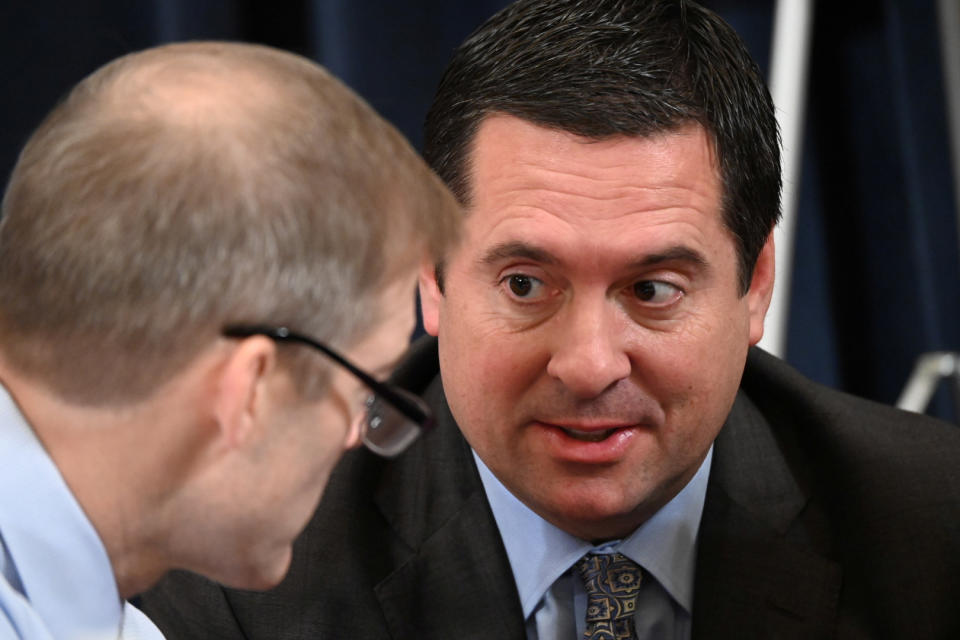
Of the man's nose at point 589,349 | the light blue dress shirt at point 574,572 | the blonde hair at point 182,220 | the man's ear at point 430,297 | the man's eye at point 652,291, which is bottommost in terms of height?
the light blue dress shirt at point 574,572

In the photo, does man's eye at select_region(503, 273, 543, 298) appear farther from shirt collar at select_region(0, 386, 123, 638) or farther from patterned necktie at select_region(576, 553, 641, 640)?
shirt collar at select_region(0, 386, 123, 638)

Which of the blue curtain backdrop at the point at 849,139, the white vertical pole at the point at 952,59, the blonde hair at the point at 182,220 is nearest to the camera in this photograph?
the blonde hair at the point at 182,220

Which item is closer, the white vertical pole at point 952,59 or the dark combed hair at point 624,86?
the dark combed hair at point 624,86

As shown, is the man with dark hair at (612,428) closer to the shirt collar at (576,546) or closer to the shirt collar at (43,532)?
the shirt collar at (576,546)

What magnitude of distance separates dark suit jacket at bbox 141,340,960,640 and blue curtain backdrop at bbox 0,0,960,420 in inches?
46.6

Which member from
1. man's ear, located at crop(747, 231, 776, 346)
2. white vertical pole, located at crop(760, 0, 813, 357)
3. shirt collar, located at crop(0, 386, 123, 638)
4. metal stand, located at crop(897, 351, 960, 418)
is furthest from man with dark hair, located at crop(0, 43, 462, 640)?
metal stand, located at crop(897, 351, 960, 418)

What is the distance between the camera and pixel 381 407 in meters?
1.07

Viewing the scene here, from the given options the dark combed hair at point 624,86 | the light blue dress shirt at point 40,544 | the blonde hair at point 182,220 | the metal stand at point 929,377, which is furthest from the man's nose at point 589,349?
the metal stand at point 929,377

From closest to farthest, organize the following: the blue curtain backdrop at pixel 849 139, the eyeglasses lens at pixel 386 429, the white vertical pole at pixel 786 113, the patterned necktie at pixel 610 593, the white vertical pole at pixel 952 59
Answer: the eyeglasses lens at pixel 386 429 → the patterned necktie at pixel 610 593 → the white vertical pole at pixel 786 113 → the white vertical pole at pixel 952 59 → the blue curtain backdrop at pixel 849 139

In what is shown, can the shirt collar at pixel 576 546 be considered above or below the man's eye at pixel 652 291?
below

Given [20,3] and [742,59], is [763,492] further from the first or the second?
[20,3]

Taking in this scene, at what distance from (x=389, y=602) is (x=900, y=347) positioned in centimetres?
194

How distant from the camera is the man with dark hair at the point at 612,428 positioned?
1403 millimetres

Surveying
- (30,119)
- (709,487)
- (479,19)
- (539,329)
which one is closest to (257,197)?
(539,329)
